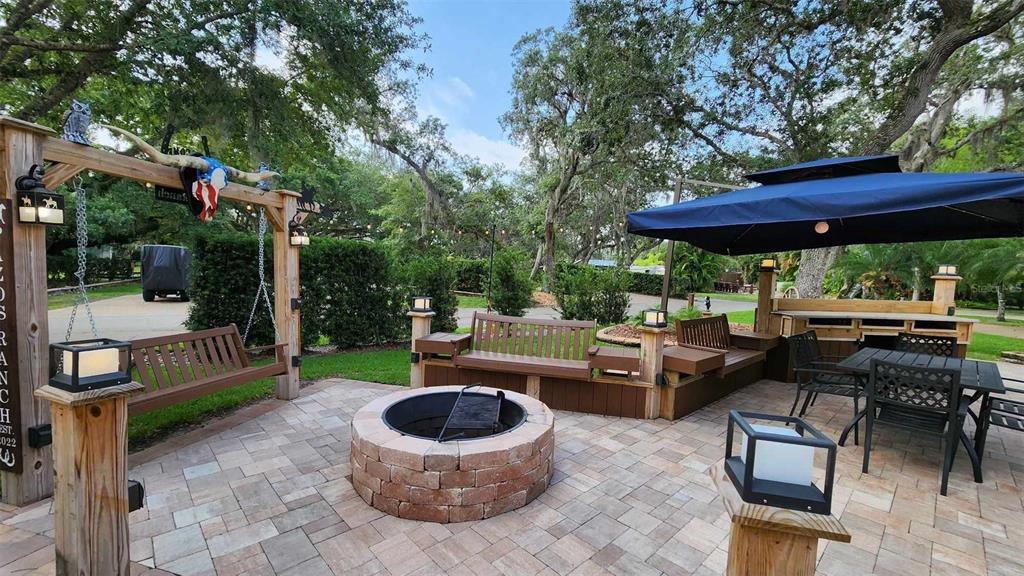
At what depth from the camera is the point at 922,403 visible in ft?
9.50

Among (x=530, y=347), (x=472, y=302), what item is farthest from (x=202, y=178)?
(x=472, y=302)

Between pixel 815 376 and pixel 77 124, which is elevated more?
pixel 77 124

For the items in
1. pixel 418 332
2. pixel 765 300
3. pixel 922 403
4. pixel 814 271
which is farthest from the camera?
pixel 814 271

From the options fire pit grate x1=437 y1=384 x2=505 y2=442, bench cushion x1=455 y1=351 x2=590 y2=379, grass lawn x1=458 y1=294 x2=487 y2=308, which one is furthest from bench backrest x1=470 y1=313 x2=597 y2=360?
grass lawn x1=458 y1=294 x2=487 y2=308

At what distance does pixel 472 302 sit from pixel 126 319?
892cm

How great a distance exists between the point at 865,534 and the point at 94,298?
1946cm

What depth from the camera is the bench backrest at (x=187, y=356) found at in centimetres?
318

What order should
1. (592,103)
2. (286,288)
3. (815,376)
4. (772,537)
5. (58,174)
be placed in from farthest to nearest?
(592,103) < (286,288) < (815,376) < (58,174) < (772,537)

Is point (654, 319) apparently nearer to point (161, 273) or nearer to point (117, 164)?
point (117, 164)

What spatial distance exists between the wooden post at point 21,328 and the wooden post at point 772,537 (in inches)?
141

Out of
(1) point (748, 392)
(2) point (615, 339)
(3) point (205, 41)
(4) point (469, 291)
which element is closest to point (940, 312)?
(1) point (748, 392)

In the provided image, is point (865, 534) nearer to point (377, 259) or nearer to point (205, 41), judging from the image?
point (377, 259)

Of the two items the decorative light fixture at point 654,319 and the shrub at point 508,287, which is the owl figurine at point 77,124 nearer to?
the decorative light fixture at point 654,319

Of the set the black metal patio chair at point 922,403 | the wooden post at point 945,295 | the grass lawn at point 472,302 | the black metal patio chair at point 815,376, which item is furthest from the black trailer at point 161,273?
the wooden post at point 945,295
